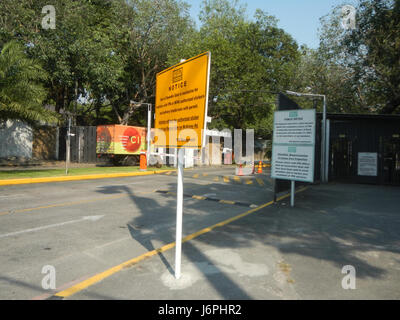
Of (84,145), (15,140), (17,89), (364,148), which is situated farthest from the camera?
(84,145)

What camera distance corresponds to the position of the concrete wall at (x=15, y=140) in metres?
23.4

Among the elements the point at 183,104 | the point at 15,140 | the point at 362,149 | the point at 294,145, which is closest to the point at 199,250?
the point at 183,104

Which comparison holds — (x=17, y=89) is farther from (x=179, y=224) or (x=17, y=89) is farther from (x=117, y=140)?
(x=179, y=224)

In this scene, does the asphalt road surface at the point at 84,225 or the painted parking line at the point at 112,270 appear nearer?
the painted parking line at the point at 112,270

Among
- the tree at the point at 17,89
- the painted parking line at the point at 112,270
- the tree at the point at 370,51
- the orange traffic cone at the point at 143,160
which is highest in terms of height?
the tree at the point at 370,51

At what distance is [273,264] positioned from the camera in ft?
13.6

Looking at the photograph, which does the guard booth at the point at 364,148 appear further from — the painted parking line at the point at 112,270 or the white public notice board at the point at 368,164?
the painted parking line at the point at 112,270

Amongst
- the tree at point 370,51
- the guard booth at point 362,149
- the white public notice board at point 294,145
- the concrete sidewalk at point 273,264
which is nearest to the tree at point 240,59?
the tree at point 370,51

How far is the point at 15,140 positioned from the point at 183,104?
2535 centimetres

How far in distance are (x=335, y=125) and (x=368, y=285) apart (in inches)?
596

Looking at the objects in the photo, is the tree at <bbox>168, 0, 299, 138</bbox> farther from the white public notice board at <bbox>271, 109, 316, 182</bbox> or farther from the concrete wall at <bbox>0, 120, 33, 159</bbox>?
the white public notice board at <bbox>271, 109, 316, 182</bbox>

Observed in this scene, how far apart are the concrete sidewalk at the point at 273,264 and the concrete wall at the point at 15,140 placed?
2347 cm

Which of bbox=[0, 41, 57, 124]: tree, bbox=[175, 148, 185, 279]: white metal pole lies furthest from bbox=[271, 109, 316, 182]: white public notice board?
bbox=[0, 41, 57, 124]: tree

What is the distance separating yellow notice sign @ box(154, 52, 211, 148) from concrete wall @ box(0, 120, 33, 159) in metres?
23.6
